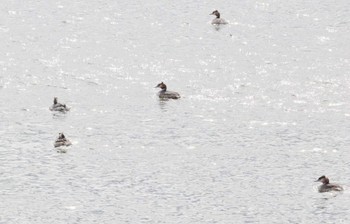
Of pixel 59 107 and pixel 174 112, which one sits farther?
pixel 174 112

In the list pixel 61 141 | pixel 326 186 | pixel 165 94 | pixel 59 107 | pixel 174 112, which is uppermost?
pixel 165 94

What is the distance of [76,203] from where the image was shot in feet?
230

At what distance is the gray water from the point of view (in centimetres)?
7100

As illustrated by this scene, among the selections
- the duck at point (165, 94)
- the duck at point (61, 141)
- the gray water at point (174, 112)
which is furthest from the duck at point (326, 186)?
the duck at point (165, 94)

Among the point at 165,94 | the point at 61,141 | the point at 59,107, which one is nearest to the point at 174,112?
the point at 165,94

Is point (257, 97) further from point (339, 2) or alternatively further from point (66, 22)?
point (339, 2)

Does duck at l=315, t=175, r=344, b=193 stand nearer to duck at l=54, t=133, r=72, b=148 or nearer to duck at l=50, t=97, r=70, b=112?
duck at l=54, t=133, r=72, b=148

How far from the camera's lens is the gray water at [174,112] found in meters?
71.0

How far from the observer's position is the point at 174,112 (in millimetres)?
90375

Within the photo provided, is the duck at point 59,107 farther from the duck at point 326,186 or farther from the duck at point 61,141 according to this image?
the duck at point 326,186

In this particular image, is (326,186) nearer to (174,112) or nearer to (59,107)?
(174,112)

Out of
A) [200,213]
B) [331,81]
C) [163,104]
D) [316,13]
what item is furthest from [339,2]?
[200,213]

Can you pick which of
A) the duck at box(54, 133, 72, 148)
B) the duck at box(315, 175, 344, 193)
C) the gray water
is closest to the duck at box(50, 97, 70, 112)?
the gray water

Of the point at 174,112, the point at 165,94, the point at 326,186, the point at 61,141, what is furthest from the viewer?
the point at 165,94
